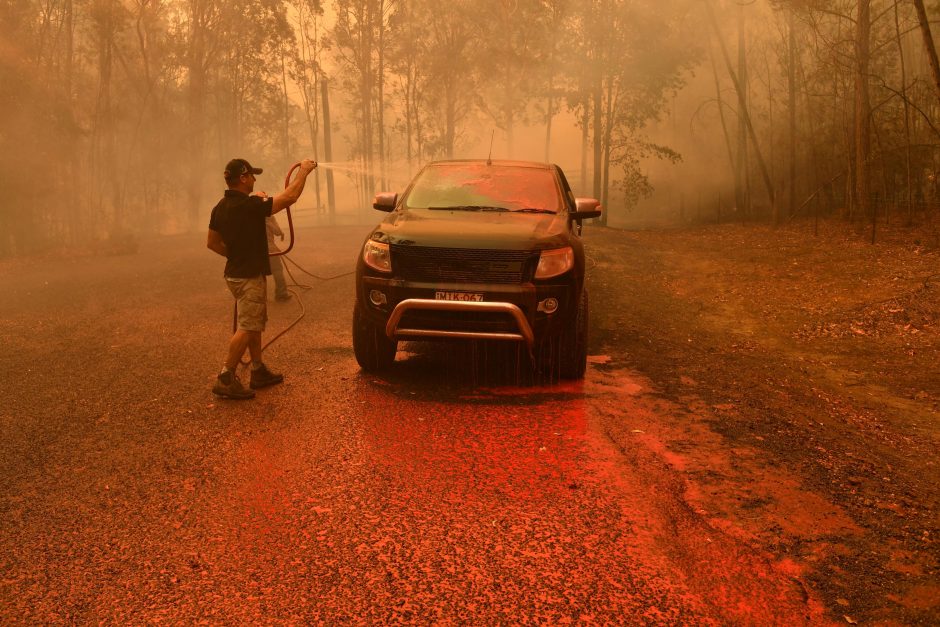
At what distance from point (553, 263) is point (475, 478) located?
84.7 inches

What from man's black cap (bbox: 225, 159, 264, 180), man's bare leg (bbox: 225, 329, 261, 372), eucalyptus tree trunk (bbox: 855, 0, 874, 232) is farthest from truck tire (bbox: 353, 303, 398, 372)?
eucalyptus tree trunk (bbox: 855, 0, 874, 232)

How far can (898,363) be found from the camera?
759 cm

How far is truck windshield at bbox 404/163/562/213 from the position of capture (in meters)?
6.99

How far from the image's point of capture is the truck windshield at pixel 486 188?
6988 millimetres

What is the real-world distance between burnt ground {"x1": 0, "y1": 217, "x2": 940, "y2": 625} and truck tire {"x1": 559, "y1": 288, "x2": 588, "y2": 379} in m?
0.19

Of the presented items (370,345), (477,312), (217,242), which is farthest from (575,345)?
(217,242)

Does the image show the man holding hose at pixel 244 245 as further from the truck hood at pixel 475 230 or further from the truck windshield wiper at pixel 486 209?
the truck windshield wiper at pixel 486 209

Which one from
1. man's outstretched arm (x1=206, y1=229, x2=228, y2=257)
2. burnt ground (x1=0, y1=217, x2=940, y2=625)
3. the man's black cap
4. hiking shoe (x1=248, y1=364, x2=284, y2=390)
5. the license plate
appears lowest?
burnt ground (x1=0, y1=217, x2=940, y2=625)

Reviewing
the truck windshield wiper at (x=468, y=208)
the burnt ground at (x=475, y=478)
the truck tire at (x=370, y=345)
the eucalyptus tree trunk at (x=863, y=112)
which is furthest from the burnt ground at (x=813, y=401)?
the eucalyptus tree trunk at (x=863, y=112)

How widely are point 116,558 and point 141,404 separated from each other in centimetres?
278

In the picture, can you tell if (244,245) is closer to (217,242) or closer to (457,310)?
(217,242)

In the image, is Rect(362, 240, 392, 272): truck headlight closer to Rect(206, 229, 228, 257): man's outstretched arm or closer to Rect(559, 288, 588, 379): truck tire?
Rect(206, 229, 228, 257): man's outstretched arm

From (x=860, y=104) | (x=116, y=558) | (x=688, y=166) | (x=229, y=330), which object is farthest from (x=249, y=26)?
(x=116, y=558)

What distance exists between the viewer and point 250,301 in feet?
19.8
